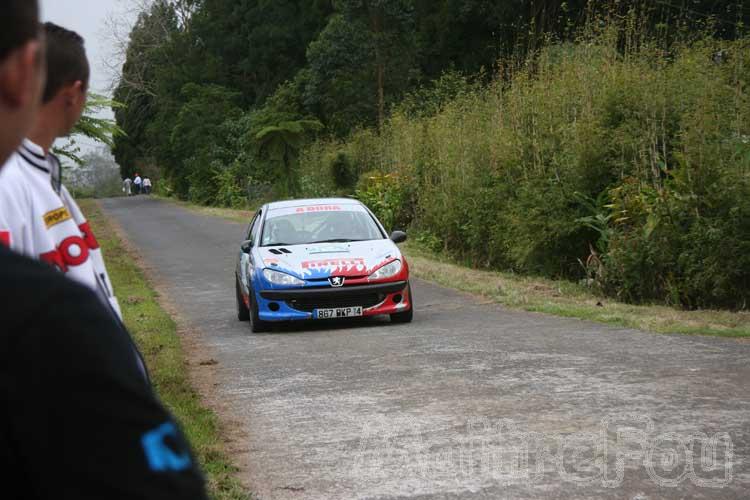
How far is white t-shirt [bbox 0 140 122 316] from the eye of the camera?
131 inches

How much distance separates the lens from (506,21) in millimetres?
45625

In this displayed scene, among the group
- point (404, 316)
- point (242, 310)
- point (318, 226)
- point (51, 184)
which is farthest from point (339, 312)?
point (51, 184)

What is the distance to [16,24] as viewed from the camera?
4.81 feet

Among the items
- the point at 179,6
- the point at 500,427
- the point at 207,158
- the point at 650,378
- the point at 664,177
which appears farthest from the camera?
the point at 179,6

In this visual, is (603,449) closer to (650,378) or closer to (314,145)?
(650,378)

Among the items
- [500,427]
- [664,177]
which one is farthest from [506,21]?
[500,427]

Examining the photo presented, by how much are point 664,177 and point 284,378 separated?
8.37 m

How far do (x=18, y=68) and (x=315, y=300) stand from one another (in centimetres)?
1208

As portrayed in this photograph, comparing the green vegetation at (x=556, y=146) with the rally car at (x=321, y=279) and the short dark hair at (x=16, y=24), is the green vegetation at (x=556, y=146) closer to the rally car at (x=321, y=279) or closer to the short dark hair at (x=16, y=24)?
the rally car at (x=321, y=279)

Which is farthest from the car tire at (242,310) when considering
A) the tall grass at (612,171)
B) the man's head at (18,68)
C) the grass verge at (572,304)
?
the man's head at (18,68)

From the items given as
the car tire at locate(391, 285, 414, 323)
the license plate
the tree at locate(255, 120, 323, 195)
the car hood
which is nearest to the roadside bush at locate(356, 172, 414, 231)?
the car hood

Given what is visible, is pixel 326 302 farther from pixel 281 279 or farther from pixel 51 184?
pixel 51 184

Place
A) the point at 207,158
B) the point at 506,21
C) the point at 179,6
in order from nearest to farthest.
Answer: the point at 506,21 → the point at 207,158 → the point at 179,6

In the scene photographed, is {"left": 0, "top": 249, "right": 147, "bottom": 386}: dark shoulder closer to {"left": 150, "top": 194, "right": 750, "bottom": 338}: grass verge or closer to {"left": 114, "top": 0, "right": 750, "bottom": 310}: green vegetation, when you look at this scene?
{"left": 150, "top": 194, "right": 750, "bottom": 338}: grass verge
